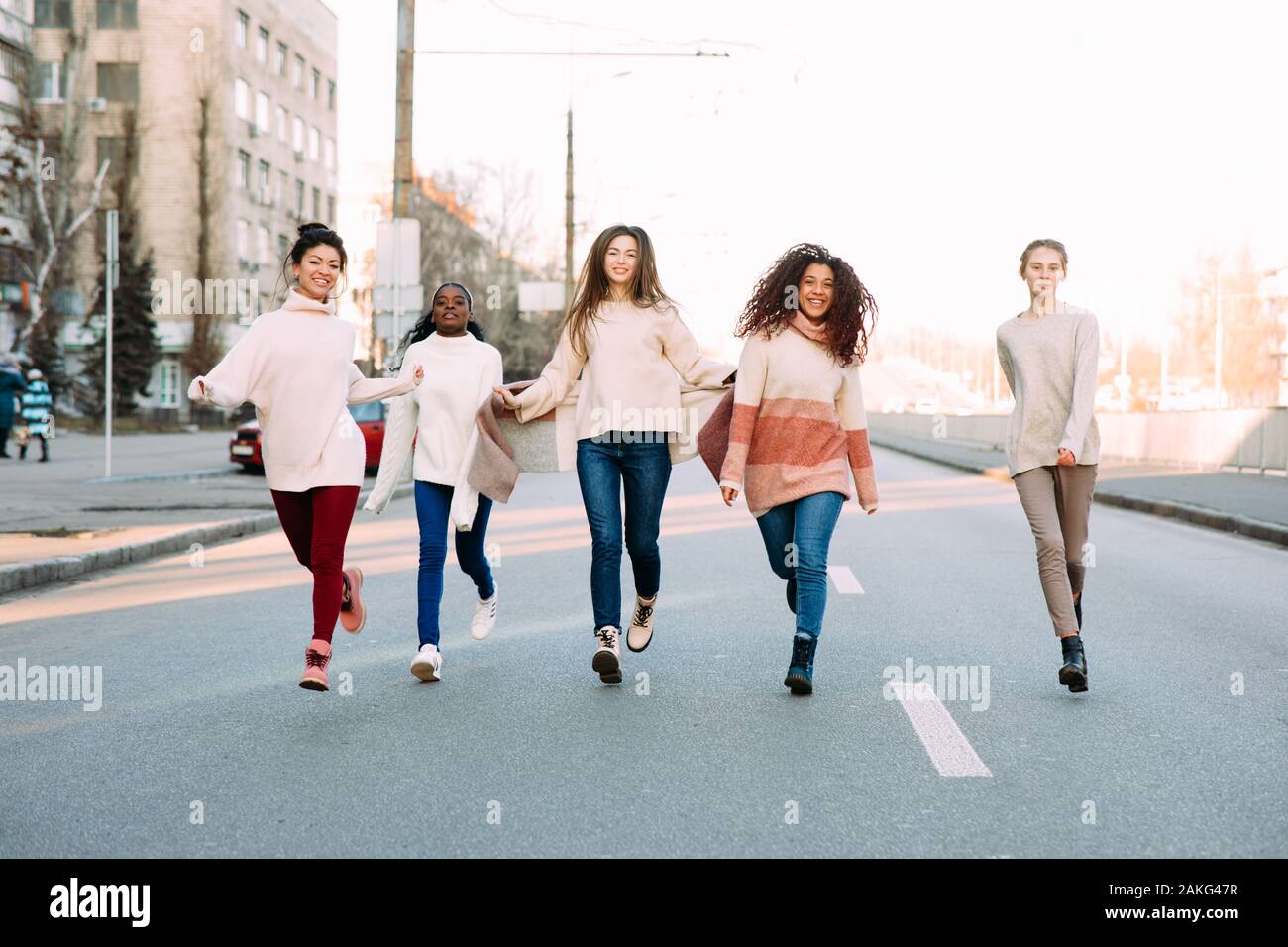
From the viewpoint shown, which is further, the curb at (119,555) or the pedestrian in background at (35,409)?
the pedestrian in background at (35,409)

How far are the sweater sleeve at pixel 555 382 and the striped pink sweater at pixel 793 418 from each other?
2.49 feet

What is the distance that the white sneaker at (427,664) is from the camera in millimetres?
6473

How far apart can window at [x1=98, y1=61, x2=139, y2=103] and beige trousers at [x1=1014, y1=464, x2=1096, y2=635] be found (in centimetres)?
5319

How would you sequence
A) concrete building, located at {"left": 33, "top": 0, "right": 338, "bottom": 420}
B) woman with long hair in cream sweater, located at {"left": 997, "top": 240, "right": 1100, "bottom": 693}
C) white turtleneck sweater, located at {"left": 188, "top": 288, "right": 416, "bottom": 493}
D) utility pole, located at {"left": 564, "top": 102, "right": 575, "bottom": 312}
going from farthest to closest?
concrete building, located at {"left": 33, "top": 0, "right": 338, "bottom": 420}
utility pole, located at {"left": 564, "top": 102, "right": 575, "bottom": 312}
woman with long hair in cream sweater, located at {"left": 997, "top": 240, "right": 1100, "bottom": 693}
white turtleneck sweater, located at {"left": 188, "top": 288, "right": 416, "bottom": 493}

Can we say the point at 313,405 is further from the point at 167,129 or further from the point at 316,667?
the point at 167,129

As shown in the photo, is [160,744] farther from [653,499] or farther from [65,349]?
[65,349]

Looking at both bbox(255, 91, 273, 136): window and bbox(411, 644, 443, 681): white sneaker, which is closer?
bbox(411, 644, 443, 681): white sneaker

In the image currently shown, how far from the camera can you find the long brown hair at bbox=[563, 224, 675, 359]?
Answer: 635 centimetres

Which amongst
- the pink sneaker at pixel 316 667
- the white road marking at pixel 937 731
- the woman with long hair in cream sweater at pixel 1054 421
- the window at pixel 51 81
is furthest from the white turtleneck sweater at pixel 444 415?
the window at pixel 51 81

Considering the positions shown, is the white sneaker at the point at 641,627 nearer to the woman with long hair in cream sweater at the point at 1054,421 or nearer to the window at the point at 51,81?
the woman with long hair in cream sweater at the point at 1054,421

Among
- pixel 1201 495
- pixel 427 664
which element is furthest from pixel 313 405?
pixel 1201 495

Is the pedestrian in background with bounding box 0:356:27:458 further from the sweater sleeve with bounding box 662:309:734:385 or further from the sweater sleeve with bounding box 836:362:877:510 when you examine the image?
the sweater sleeve with bounding box 836:362:877:510

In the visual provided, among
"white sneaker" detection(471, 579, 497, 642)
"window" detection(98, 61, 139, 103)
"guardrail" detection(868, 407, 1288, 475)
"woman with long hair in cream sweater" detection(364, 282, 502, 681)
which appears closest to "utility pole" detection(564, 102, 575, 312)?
"guardrail" detection(868, 407, 1288, 475)
